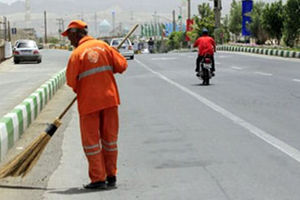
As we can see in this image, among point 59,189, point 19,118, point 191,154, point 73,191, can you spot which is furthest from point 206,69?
point 73,191

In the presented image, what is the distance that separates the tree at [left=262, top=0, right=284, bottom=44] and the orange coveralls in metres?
54.3

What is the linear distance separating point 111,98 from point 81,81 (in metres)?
0.37

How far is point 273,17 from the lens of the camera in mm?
60094

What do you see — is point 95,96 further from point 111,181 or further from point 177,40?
point 177,40

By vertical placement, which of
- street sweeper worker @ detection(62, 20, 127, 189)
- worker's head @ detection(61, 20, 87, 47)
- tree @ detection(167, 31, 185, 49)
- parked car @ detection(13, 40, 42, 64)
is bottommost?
tree @ detection(167, 31, 185, 49)

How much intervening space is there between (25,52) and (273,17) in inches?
1001

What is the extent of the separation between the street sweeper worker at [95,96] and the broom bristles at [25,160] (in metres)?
0.75

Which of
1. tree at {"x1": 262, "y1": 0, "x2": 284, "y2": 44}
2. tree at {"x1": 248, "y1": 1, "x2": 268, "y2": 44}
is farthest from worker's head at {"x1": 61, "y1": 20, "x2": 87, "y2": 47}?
tree at {"x1": 248, "y1": 1, "x2": 268, "y2": 44}

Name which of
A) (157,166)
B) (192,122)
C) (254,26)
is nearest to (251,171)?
(157,166)

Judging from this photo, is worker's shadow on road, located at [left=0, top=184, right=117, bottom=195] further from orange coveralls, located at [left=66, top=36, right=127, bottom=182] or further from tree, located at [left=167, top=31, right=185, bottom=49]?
tree, located at [left=167, top=31, right=185, bottom=49]

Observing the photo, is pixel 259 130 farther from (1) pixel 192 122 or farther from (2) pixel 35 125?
(2) pixel 35 125

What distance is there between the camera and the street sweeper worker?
666 centimetres

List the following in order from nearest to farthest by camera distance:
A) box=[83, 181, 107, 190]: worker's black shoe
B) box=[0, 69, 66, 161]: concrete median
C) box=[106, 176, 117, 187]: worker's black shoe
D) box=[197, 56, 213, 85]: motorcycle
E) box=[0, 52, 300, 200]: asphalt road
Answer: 1. box=[0, 52, 300, 200]: asphalt road
2. box=[83, 181, 107, 190]: worker's black shoe
3. box=[106, 176, 117, 187]: worker's black shoe
4. box=[0, 69, 66, 161]: concrete median
5. box=[197, 56, 213, 85]: motorcycle

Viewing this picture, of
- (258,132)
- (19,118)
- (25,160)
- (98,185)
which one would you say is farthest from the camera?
(19,118)
